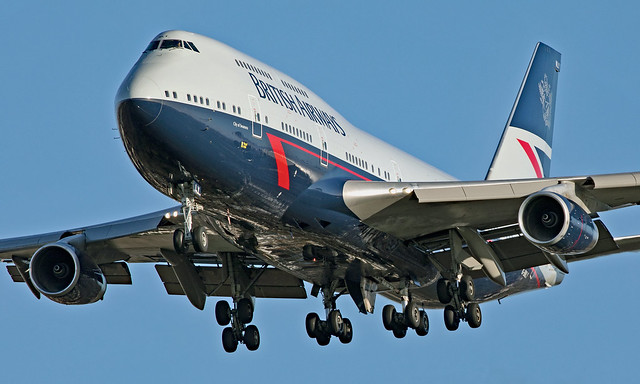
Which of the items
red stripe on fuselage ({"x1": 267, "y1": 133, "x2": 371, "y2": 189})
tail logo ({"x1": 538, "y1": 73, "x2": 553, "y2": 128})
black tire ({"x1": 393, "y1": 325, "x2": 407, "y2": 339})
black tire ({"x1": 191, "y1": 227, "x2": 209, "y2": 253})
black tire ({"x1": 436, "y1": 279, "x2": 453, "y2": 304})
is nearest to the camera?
black tire ({"x1": 191, "y1": 227, "x2": 209, "y2": 253})

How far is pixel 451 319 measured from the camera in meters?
35.1

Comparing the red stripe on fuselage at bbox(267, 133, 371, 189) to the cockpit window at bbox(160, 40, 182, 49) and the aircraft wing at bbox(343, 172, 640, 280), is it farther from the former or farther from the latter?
the cockpit window at bbox(160, 40, 182, 49)

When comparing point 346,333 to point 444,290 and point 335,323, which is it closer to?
point 335,323

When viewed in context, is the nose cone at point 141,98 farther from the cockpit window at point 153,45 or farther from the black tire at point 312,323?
the black tire at point 312,323

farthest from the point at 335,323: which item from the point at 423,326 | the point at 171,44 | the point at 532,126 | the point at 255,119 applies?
the point at 532,126

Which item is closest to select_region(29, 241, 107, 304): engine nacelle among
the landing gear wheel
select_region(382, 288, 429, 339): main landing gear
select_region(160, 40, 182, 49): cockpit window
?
the landing gear wheel

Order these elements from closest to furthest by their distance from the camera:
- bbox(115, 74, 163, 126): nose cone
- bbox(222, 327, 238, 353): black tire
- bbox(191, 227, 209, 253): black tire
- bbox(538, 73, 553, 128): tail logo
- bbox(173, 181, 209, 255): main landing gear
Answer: bbox(115, 74, 163, 126): nose cone, bbox(173, 181, 209, 255): main landing gear, bbox(191, 227, 209, 253): black tire, bbox(222, 327, 238, 353): black tire, bbox(538, 73, 553, 128): tail logo

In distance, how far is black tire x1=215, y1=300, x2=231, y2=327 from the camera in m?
34.7

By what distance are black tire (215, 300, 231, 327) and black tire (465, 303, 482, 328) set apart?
7.51 metres

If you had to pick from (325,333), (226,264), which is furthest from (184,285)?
(325,333)

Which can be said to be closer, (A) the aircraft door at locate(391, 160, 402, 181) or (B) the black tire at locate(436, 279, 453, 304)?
(B) the black tire at locate(436, 279, 453, 304)

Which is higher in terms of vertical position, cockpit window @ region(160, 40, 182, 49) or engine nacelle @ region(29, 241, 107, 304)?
cockpit window @ region(160, 40, 182, 49)

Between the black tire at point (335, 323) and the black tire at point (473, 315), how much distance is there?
4008mm

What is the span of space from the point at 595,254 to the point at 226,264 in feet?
37.8
